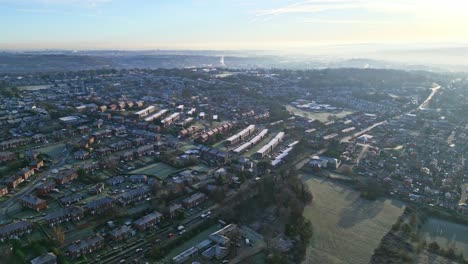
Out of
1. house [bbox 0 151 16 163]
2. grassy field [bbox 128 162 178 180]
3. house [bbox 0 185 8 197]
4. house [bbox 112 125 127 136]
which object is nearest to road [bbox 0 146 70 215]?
house [bbox 0 185 8 197]

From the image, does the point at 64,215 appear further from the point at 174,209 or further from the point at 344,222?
the point at 344,222

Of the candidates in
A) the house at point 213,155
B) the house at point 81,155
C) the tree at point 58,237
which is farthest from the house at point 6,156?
the house at point 213,155

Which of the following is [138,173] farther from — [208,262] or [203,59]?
[203,59]

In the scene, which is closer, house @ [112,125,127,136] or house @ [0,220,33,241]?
house @ [0,220,33,241]

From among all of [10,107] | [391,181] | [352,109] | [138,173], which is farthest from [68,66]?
[391,181]

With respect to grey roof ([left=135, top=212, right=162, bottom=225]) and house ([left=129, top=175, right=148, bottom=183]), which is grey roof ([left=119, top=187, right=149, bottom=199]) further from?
grey roof ([left=135, top=212, right=162, bottom=225])

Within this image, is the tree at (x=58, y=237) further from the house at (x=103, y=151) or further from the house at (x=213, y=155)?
the house at (x=213, y=155)
